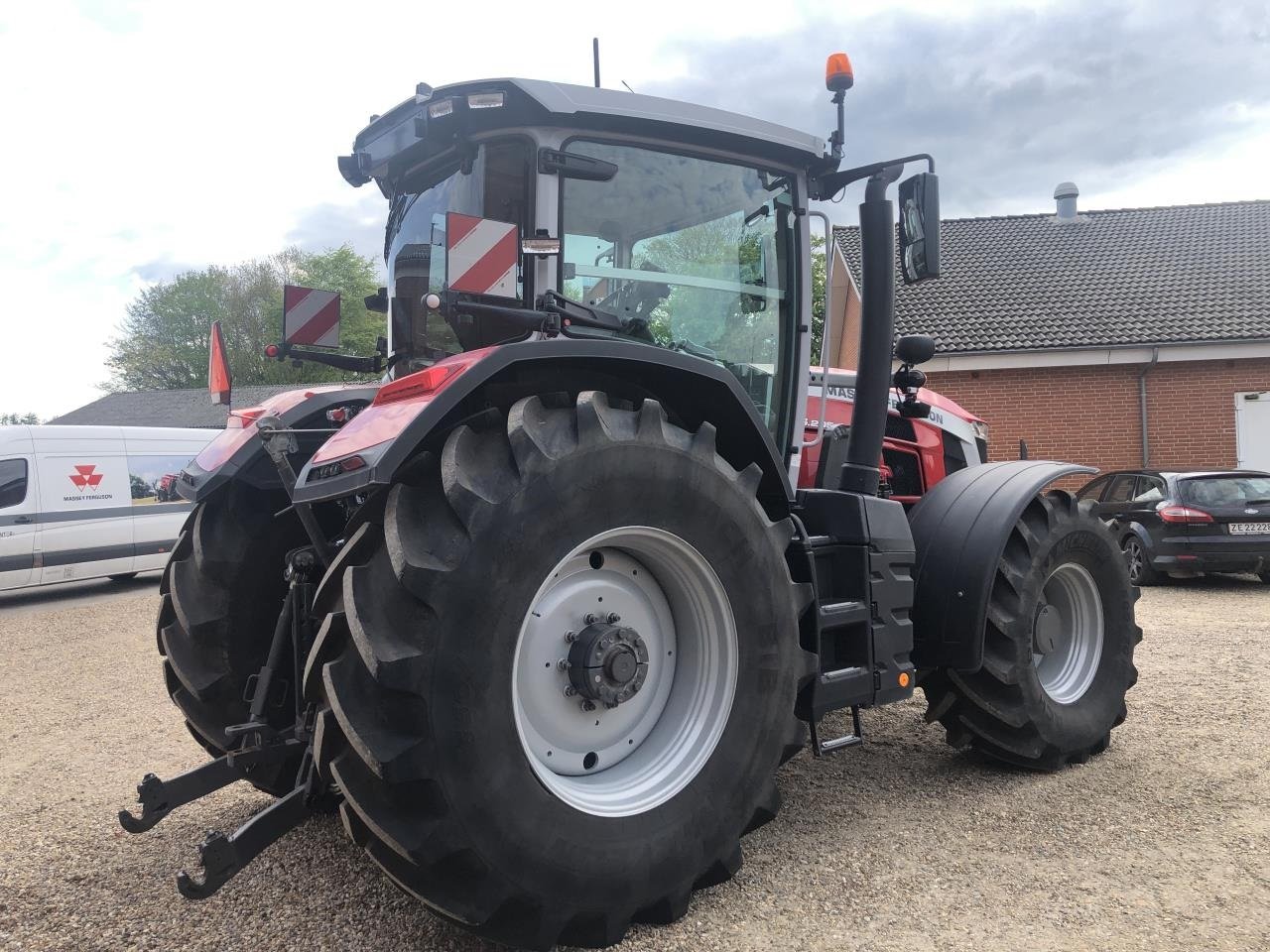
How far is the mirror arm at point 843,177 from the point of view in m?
3.65

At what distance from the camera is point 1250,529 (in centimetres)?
1027

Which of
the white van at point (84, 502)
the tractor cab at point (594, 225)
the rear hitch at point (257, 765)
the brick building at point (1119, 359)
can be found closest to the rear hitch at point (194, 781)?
the rear hitch at point (257, 765)

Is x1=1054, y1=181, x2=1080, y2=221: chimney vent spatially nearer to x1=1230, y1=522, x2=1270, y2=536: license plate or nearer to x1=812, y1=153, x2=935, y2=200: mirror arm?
x1=1230, y1=522, x2=1270, y2=536: license plate

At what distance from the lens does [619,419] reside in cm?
260

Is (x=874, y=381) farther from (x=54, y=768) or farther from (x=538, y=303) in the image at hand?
(x=54, y=768)

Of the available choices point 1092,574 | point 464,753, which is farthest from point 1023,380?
point 464,753

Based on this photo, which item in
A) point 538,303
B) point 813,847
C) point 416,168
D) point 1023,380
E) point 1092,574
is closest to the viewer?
point 538,303

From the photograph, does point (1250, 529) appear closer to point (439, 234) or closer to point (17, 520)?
point (439, 234)

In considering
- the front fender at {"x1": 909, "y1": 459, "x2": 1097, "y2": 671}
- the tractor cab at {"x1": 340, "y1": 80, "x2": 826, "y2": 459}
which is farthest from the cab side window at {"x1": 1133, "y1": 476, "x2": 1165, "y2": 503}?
the tractor cab at {"x1": 340, "y1": 80, "x2": 826, "y2": 459}

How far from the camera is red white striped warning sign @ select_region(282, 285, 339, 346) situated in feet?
12.0

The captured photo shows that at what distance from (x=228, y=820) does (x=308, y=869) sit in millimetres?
738

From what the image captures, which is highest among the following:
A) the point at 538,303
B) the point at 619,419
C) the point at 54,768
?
the point at 538,303

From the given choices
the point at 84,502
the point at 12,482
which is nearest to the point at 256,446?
the point at 12,482

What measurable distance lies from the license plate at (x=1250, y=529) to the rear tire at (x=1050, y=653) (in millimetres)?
7114
